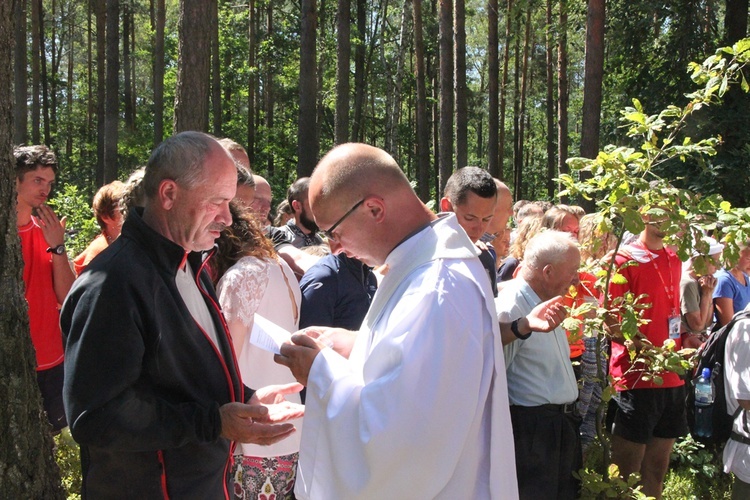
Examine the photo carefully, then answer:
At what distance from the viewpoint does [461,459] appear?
2004 mm

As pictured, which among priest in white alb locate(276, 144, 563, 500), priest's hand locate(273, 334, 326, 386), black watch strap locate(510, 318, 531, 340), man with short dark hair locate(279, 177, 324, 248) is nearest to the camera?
priest in white alb locate(276, 144, 563, 500)

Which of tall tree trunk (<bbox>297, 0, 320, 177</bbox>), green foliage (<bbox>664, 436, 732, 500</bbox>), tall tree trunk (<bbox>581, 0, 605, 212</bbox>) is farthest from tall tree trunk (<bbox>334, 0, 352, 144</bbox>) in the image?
green foliage (<bbox>664, 436, 732, 500</bbox>)

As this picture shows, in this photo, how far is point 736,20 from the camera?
14.3 meters

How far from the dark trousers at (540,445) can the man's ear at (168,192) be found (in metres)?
2.19

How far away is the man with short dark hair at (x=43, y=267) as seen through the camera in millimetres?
4410

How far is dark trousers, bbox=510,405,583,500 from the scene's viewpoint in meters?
3.66

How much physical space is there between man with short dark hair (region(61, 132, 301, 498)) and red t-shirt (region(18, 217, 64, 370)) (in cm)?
236

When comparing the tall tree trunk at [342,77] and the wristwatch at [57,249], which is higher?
the tall tree trunk at [342,77]

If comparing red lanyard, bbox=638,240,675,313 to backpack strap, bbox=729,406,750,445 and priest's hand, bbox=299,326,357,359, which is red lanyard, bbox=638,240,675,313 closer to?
backpack strap, bbox=729,406,750,445

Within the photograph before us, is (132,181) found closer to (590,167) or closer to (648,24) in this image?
(590,167)

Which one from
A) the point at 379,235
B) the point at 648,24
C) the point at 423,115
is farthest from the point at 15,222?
the point at 423,115

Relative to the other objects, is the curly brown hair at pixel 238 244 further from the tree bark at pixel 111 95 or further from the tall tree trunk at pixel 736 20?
the tree bark at pixel 111 95

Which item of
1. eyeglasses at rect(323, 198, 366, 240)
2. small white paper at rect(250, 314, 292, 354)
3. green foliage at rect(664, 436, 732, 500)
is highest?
eyeglasses at rect(323, 198, 366, 240)

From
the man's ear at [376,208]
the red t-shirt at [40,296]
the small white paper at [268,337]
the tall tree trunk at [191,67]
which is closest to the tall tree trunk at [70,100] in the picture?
the tall tree trunk at [191,67]
